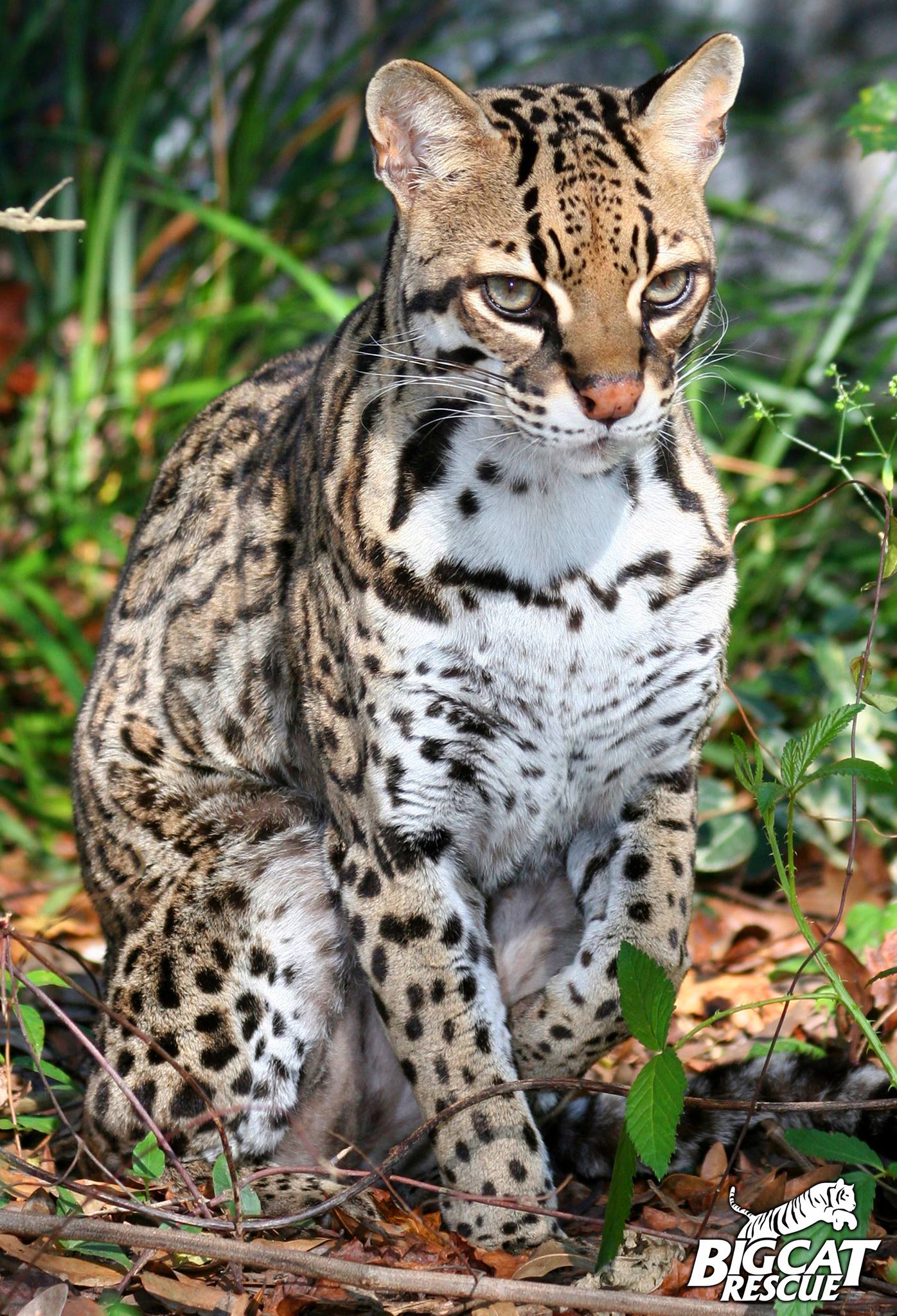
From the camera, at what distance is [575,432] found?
306 centimetres

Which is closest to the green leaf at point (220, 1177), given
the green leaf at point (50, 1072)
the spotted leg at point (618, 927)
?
the green leaf at point (50, 1072)

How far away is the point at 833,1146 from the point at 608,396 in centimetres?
150

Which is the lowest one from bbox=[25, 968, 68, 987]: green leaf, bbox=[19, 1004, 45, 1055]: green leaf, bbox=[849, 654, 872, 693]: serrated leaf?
bbox=[25, 968, 68, 987]: green leaf

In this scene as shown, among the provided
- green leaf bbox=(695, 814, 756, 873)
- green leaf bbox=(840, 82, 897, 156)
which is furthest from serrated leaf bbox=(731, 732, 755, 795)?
green leaf bbox=(695, 814, 756, 873)

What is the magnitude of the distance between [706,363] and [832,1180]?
5.87ft

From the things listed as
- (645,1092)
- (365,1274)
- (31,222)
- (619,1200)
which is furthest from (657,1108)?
(31,222)

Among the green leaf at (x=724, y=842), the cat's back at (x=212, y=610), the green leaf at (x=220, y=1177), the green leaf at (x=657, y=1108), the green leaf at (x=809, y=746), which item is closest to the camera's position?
the green leaf at (x=657, y=1108)

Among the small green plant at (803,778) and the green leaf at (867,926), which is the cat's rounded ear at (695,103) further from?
the green leaf at (867,926)

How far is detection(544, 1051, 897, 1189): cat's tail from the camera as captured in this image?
3492 millimetres

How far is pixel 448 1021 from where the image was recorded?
3.51 metres

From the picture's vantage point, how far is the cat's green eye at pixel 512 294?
3117 millimetres

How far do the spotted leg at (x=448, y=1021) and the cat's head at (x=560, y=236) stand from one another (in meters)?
1.06

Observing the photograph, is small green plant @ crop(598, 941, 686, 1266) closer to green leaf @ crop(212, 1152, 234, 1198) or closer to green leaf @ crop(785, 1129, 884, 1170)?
green leaf @ crop(785, 1129, 884, 1170)

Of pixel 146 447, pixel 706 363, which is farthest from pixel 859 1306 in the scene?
pixel 146 447
